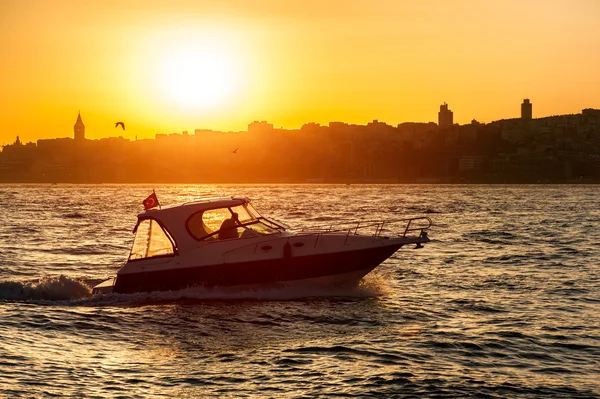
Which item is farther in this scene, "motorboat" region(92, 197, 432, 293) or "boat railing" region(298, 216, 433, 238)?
"boat railing" region(298, 216, 433, 238)

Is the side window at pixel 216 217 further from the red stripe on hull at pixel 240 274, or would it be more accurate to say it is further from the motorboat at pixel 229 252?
the red stripe on hull at pixel 240 274

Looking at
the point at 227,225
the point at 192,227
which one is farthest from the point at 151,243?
the point at 227,225

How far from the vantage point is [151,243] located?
21.7 meters

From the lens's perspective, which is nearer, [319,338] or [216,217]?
[319,338]

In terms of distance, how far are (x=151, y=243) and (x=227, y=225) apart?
2089 mm

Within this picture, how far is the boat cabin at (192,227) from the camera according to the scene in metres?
21.5

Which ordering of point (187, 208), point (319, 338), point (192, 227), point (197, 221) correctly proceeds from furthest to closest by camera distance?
point (187, 208), point (197, 221), point (192, 227), point (319, 338)

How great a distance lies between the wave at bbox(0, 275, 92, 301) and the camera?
22.6m

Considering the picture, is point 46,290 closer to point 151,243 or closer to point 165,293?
point 151,243

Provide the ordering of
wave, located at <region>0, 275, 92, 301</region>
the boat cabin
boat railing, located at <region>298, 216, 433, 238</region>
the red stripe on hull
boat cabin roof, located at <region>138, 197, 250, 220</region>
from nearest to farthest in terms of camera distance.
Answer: the red stripe on hull → the boat cabin → boat cabin roof, located at <region>138, 197, 250, 220</region> → boat railing, located at <region>298, 216, 433, 238</region> → wave, located at <region>0, 275, 92, 301</region>

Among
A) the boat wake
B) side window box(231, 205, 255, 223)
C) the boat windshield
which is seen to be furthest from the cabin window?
side window box(231, 205, 255, 223)

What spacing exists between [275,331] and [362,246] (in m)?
4.80

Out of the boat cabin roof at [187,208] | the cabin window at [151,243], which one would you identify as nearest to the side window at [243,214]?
the boat cabin roof at [187,208]

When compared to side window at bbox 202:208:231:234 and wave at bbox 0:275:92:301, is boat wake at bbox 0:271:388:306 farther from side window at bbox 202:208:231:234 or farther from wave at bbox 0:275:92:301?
side window at bbox 202:208:231:234
